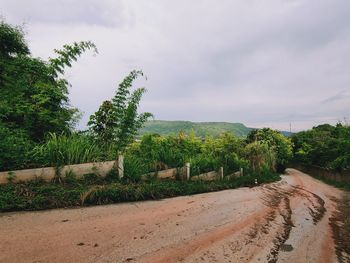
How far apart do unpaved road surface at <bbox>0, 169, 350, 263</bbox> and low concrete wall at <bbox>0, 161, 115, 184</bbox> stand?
50.2 inches

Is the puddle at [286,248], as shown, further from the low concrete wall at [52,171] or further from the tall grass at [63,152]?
the tall grass at [63,152]

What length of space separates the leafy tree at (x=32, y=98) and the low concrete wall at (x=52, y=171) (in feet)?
0.99

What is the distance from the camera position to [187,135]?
12891 mm

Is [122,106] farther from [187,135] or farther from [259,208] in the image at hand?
[259,208]

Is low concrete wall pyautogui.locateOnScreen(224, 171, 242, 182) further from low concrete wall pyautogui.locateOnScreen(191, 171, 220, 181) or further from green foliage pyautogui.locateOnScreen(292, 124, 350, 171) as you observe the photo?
green foliage pyautogui.locateOnScreen(292, 124, 350, 171)

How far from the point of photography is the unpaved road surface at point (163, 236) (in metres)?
3.49

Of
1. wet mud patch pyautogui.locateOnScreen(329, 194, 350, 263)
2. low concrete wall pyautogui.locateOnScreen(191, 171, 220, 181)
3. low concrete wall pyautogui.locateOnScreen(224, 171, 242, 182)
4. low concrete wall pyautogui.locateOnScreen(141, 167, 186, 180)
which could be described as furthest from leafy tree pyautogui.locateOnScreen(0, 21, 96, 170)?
low concrete wall pyautogui.locateOnScreen(224, 171, 242, 182)

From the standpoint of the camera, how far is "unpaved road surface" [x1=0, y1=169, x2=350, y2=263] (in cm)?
349

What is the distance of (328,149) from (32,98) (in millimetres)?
31203

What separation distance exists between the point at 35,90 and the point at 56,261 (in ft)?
19.1

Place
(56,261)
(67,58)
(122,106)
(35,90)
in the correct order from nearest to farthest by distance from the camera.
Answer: (56,261) < (35,90) < (67,58) < (122,106)

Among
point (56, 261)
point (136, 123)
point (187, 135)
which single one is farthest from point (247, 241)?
point (187, 135)

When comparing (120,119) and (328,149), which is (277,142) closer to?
(328,149)

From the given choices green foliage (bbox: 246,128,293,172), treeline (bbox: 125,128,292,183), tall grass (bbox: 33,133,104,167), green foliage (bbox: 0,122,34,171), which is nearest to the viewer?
green foliage (bbox: 0,122,34,171)
